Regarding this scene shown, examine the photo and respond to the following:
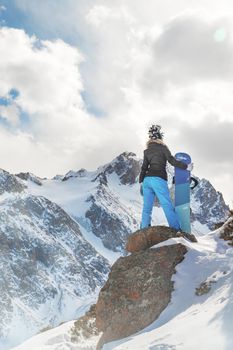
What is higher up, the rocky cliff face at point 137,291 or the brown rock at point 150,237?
the brown rock at point 150,237

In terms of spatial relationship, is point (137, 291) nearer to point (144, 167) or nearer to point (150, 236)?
point (150, 236)

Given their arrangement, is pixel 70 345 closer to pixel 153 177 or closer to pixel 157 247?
pixel 157 247

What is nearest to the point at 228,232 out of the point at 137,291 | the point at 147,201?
the point at 147,201

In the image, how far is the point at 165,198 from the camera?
14.0m

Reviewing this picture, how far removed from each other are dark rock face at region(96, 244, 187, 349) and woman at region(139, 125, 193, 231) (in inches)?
58.1

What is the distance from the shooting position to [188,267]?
1191 cm

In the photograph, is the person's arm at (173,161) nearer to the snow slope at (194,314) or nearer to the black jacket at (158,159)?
the black jacket at (158,159)

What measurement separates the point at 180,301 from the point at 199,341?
103 inches

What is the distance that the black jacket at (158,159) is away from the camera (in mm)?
14109

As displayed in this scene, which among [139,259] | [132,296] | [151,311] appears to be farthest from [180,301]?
[139,259]

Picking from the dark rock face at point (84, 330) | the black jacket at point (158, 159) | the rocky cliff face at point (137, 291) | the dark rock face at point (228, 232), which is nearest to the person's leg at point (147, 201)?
the black jacket at point (158, 159)

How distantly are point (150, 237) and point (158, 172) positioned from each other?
5.48 ft

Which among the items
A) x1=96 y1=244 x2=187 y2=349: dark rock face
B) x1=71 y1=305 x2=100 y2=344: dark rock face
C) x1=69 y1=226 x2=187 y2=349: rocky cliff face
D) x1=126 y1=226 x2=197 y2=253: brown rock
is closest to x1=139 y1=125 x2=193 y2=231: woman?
x1=126 y1=226 x2=197 y2=253: brown rock

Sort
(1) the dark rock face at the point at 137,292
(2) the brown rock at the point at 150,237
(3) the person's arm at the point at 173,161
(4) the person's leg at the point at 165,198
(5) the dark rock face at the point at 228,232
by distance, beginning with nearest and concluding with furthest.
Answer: (1) the dark rock face at the point at 137,292 → (2) the brown rock at the point at 150,237 → (5) the dark rock face at the point at 228,232 → (4) the person's leg at the point at 165,198 → (3) the person's arm at the point at 173,161
